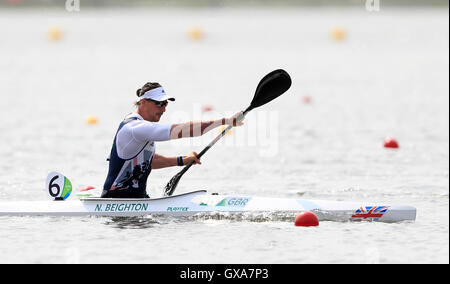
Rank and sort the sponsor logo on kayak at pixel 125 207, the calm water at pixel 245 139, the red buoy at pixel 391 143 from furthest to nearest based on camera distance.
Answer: the red buoy at pixel 391 143 < the sponsor logo on kayak at pixel 125 207 < the calm water at pixel 245 139

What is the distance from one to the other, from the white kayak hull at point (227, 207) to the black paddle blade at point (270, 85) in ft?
4.21

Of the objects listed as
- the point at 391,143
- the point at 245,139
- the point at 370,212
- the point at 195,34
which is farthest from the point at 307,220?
the point at 195,34

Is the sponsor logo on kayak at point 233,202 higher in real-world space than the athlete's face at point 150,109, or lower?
lower

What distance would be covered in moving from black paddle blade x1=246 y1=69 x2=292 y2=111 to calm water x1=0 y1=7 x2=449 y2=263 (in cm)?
159

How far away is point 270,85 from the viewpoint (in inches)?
508

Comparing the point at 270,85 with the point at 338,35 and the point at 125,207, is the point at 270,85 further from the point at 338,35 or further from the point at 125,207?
the point at 338,35

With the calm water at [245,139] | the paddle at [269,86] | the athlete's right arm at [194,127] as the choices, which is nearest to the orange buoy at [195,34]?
the calm water at [245,139]

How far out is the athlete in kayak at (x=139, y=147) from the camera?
11898mm

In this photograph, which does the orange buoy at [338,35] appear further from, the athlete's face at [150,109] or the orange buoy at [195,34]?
the athlete's face at [150,109]

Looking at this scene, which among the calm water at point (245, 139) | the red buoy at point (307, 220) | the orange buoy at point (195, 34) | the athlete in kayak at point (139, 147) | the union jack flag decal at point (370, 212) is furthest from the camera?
the orange buoy at point (195, 34)

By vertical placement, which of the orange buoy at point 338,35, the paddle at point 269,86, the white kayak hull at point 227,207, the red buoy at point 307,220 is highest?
the orange buoy at point 338,35

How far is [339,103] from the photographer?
27.3m
